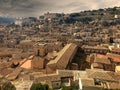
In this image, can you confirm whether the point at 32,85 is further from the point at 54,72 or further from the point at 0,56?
the point at 0,56

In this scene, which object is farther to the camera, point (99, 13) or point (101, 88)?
point (99, 13)

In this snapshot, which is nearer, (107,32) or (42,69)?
(42,69)

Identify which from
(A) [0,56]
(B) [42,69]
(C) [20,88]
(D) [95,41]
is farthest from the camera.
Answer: (D) [95,41]

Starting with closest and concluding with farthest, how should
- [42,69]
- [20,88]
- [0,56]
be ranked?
[20,88], [42,69], [0,56]

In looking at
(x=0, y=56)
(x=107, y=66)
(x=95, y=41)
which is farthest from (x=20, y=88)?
(x=95, y=41)

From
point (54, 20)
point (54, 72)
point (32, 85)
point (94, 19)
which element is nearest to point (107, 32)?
point (94, 19)

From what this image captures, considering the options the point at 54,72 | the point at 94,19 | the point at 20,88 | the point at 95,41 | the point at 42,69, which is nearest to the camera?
the point at 20,88

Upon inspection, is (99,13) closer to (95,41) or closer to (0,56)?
(95,41)

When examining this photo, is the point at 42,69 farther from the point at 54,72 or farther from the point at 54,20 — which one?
the point at 54,20

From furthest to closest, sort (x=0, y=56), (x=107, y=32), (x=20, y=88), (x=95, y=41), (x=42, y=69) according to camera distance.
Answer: (x=107, y=32)
(x=95, y=41)
(x=0, y=56)
(x=42, y=69)
(x=20, y=88)
